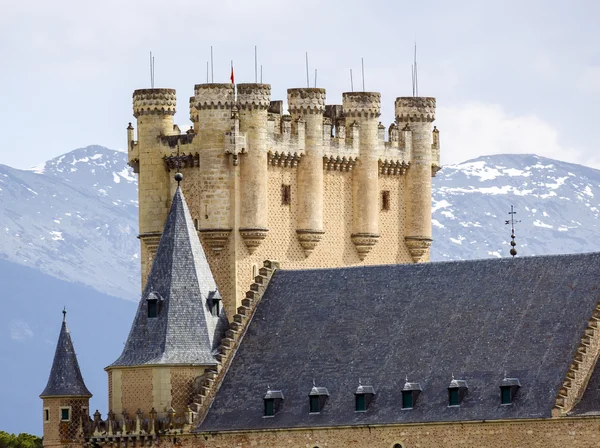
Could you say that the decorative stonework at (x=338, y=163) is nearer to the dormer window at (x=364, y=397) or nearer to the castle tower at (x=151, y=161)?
the castle tower at (x=151, y=161)

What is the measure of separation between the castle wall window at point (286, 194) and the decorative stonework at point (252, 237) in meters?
3.49

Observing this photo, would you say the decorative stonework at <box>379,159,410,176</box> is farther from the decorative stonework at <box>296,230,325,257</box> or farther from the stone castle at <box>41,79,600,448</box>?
the decorative stonework at <box>296,230,325,257</box>

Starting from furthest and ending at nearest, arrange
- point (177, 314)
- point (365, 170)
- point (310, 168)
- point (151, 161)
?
point (365, 170)
point (310, 168)
point (151, 161)
point (177, 314)

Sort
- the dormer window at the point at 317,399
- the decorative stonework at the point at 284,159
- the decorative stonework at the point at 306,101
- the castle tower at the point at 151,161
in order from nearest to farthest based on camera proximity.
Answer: the dormer window at the point at 317,399 < the decorative stonework at the point at 284,159 < the castle tower at the point at 151,161 < the decorative stonework at the point at 306,101

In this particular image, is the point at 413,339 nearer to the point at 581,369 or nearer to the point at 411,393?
the point at 411,393

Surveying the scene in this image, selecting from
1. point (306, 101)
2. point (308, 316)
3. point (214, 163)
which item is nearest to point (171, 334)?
point (308, 316)

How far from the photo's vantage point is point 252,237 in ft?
432

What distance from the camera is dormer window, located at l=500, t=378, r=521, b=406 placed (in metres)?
109

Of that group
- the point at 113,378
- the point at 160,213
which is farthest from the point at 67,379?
the point at 160,213

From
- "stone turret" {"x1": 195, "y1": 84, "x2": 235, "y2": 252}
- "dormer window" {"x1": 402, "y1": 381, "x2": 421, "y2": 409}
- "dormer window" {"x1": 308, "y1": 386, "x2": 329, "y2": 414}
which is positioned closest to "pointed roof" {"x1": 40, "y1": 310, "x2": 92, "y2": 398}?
"stone turret" {"x1": 195, "y1": 84, "x2": 235, "y2": 252}

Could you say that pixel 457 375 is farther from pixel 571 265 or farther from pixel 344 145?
pixel 344 145

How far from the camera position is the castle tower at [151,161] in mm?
134625

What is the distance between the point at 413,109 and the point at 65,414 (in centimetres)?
3130

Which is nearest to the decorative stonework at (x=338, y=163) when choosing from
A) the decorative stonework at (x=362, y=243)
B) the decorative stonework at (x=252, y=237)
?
the decorative stonework at (x=362, y=243)
